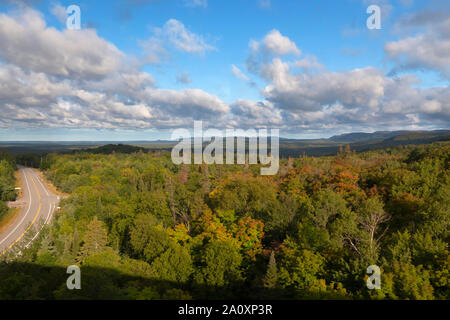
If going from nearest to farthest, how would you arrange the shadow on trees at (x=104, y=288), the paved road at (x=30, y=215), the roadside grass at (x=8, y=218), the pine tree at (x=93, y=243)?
the shadow on trees at (x=104, y=288), the pine tree at (x=93, y=243), the paved road at (x=30, y=215), the roadside grass at (x=8, y=218)

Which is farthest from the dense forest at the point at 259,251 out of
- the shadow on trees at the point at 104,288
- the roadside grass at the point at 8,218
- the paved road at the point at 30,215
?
the roadside grass at the point at 8,218

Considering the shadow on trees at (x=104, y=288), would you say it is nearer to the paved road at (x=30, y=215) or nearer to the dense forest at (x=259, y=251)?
the dense forest at (x=259, y=251)

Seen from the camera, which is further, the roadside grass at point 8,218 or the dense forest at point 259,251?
the roadside grass at point 8,218

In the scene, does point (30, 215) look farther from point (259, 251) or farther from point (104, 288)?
point (259, 251)

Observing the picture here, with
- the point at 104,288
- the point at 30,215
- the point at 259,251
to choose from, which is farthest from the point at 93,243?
the point at 30,215

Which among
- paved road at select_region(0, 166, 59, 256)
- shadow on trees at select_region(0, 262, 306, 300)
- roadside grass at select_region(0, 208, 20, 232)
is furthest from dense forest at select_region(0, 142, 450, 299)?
roadside grass at select_region(0, 208, 20, 232)
